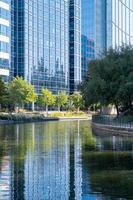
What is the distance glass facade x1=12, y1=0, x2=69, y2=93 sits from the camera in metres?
135

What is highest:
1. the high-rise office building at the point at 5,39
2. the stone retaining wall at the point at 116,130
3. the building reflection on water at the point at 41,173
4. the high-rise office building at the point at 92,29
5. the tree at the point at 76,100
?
the high-rise office building at the point at 92,29

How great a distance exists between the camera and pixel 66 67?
156m

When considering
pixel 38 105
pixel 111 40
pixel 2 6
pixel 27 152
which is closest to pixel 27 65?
pixel 38 105

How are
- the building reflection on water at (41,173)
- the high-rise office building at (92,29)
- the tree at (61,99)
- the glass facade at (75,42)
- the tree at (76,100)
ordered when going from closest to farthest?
the building reflection on water at (41,173), the tree at (61,99), the tree at (76,100), the glass facade at (75,42), the high-rise office building at (92,29)

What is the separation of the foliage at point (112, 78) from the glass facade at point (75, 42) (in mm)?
89368

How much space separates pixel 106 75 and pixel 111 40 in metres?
131

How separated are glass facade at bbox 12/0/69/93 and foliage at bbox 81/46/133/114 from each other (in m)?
65.2

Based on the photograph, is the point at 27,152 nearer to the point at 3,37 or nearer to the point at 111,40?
the point at 3,37

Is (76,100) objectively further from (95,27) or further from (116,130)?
(116,130)

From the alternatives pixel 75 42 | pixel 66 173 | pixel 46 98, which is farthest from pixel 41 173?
pixel 75 42

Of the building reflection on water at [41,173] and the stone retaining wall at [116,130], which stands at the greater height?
the stone retaining wall at [116,130]

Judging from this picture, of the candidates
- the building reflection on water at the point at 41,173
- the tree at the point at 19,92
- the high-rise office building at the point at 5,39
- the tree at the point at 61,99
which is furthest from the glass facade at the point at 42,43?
the building reflection on water at the point at 41,173

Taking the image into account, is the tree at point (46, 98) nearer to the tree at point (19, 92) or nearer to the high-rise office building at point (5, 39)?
the high-rise office building at point (5, 39)

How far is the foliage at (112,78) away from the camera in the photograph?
214ft
